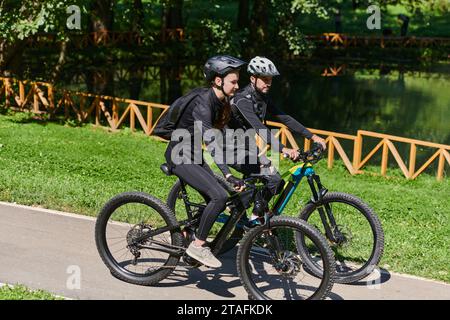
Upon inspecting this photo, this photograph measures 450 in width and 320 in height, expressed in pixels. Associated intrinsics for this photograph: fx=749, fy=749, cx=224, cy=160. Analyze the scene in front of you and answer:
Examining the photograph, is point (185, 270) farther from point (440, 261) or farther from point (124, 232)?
point (440, 261)

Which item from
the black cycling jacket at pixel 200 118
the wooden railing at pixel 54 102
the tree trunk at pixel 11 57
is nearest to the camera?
the black cycling jacket at pixel 200 118

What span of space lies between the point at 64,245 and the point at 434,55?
3981 centimetres

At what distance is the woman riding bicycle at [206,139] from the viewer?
21.5ft

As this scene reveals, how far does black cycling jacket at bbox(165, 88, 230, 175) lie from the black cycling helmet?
14 centimetres

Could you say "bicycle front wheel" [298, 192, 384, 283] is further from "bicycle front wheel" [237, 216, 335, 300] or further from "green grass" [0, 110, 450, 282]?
"green grass" [0, 110, 450, 282]

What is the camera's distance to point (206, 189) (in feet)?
21.8

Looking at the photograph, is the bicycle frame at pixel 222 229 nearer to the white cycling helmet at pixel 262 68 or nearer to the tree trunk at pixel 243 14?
the white cycling helmet at pixel 262 68

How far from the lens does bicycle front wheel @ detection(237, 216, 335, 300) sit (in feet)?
20.4

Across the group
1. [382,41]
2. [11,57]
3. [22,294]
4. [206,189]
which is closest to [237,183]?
[206,189]

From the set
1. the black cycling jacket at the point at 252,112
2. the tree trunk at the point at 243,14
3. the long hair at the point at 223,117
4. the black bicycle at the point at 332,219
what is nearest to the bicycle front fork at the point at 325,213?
the black bicycle at the point at 332,219

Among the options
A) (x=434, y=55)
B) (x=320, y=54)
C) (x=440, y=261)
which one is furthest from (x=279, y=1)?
(x=440, y=261)

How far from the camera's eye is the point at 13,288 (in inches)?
259

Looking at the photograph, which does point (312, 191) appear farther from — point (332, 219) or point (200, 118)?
point (200, 118)

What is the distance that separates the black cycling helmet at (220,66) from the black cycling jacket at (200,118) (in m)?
0.14
